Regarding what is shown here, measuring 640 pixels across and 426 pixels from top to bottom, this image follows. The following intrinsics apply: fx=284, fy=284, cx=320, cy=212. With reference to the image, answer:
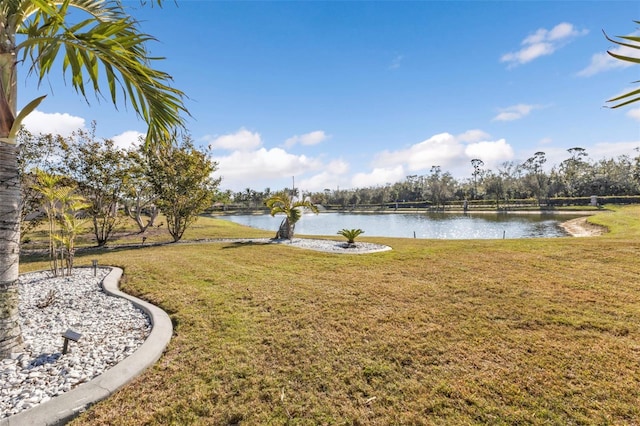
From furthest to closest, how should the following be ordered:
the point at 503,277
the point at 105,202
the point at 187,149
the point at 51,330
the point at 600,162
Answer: the point at 600,162
the point at 187,149
the point at 105,202
the point at 503,277
the point at 51,330

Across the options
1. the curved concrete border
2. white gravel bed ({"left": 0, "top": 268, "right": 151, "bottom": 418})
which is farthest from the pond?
the curved concrete border

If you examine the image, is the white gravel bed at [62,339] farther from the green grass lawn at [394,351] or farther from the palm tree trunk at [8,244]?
the green grass lawn at [394,351]

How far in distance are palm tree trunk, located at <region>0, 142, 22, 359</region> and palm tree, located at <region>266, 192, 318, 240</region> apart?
967cm

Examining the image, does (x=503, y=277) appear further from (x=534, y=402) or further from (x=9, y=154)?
(x=9, y=154)

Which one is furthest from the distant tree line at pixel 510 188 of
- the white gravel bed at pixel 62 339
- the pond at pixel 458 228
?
the white gravel bed at pixel 62 339

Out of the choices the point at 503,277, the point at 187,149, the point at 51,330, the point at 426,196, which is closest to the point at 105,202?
the point at 187,149

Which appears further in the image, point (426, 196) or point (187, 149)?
point (426, 196)

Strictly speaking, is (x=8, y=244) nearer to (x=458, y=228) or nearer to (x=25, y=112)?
(x=25, y=112)

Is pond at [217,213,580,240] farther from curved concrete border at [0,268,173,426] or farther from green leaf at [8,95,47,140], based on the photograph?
green leaf at [8,95,47,140]

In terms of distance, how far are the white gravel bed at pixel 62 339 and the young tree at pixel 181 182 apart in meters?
6.82

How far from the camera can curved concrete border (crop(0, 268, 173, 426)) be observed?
6.53 feet

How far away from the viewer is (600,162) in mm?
52531

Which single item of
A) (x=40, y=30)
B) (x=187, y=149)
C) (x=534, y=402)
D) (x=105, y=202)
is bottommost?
(x=534, y=402)

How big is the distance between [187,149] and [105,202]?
A: 12.5ft
